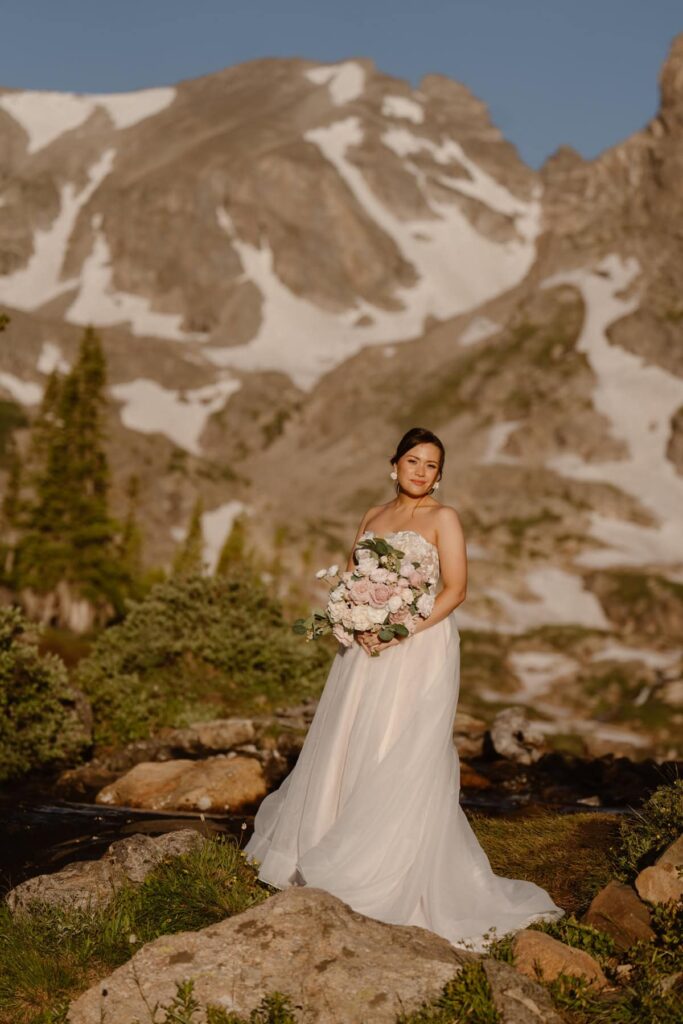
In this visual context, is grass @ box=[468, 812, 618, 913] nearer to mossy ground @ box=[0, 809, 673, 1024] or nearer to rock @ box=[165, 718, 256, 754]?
mossy ground @ box=[0, 809, 673, 1024]

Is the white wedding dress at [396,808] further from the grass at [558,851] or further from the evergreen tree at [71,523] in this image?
the evergreen tree at [71,523]

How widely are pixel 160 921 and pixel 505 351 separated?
19465 centimetres

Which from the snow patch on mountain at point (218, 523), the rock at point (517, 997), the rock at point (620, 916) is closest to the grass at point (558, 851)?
the rock at point (620, 916)

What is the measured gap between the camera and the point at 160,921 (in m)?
8.92

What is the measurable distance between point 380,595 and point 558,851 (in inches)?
181

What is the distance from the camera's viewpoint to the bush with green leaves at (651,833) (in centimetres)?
1025

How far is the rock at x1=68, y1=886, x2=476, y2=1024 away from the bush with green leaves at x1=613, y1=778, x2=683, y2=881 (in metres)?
2.90

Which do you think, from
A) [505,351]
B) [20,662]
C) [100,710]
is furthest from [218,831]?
[505,351]

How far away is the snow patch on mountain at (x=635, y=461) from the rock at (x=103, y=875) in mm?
133028

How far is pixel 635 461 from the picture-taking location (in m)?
172

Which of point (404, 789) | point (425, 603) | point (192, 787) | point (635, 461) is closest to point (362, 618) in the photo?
point (425, 603)

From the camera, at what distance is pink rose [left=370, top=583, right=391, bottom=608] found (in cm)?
930

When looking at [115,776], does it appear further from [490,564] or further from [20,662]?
[490,564]

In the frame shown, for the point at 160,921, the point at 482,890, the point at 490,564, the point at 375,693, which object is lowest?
the point at 160,921
